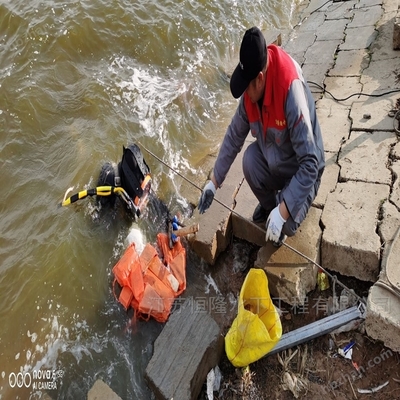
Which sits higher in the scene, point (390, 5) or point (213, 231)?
point (213, 231)

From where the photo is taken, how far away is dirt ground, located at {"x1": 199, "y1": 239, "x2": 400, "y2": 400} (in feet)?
9.19

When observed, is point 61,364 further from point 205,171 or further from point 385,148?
point 385,148

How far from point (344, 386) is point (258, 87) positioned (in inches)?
92.3

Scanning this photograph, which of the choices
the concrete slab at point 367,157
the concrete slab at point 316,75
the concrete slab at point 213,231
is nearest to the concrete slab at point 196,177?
the concrete slab at point 213,231

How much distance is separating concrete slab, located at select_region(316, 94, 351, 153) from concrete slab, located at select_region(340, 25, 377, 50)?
1.87m

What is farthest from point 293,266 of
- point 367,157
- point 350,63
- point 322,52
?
point 322,52

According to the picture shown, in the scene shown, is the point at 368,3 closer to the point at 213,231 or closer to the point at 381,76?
the point at 381,76

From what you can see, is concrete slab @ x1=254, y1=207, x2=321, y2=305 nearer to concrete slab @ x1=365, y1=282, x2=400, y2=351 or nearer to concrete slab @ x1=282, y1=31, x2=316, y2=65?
concrete slab @ x1=365, y1=282, x2=400, y2=351

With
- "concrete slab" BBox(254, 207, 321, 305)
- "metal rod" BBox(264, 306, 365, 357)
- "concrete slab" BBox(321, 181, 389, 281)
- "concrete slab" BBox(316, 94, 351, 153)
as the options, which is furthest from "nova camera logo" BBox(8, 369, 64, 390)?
"concrete slab" BBox(316, 94, 351, 153)

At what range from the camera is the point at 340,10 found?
7996 mm

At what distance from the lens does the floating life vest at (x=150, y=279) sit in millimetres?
3438

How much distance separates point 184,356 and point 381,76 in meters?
4.64

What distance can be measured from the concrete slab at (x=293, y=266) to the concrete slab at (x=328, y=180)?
28 centimetres

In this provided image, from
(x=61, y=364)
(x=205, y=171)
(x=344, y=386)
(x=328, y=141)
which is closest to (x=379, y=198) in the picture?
(x=328, y=141)
